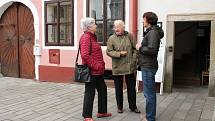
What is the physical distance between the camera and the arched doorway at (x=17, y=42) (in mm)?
10922

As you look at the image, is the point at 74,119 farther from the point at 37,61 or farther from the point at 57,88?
the point at 37,61

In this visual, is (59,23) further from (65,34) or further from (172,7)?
(172,7)

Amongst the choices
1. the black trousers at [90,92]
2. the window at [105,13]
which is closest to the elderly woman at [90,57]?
the black trousers at [90,92]

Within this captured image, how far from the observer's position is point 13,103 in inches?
289

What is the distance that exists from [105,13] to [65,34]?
1.52 meters

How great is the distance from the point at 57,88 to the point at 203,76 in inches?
158

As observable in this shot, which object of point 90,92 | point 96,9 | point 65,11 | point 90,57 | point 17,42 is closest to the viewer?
point 90,57

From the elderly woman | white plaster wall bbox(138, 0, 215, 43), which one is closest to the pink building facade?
white plaster wall bbox(138, 0, 215, 43)

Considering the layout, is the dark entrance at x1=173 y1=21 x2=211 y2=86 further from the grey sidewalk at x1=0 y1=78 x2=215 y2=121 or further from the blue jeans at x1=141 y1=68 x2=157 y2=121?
the blue jeans at x1=141 y1=68 x2=157 y2=121

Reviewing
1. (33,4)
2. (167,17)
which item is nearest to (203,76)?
(167,17)

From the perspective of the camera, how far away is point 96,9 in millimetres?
9289

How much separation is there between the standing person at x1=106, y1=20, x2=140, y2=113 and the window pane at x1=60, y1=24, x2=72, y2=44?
3749 millimetres

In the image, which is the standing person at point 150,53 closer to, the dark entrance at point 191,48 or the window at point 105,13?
the window at point 105,13

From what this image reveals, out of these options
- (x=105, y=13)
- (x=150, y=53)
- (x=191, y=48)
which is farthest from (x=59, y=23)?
(x=150, y=53)
